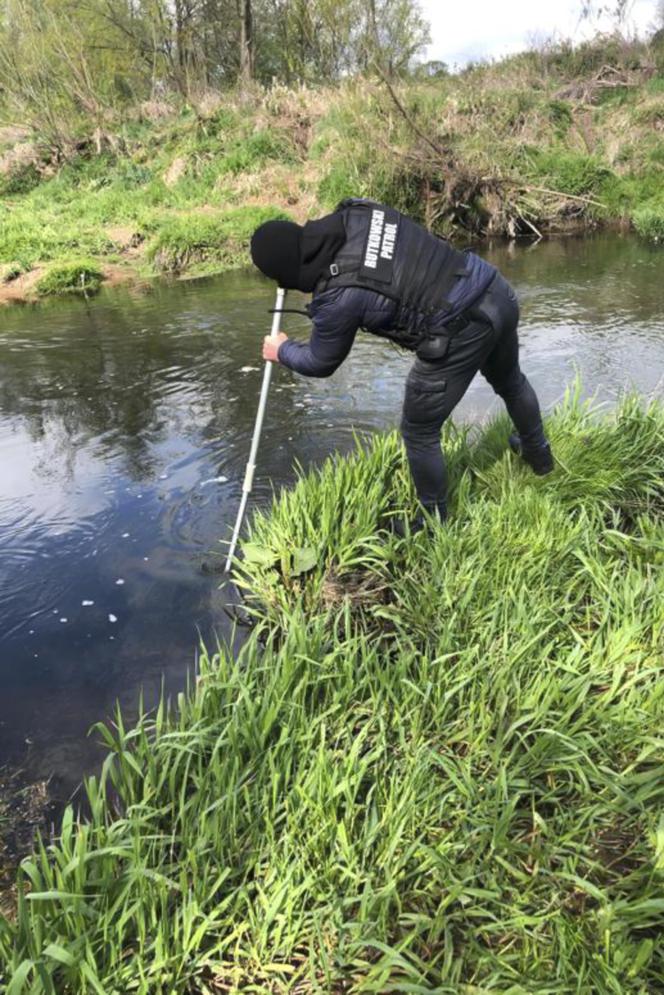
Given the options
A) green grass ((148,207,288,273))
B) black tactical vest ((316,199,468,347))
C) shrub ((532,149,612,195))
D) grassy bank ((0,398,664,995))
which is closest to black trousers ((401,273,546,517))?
black tactical vest ((316,199,468,347))

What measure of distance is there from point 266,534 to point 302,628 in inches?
43.0

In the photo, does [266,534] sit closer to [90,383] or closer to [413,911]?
[413,911]

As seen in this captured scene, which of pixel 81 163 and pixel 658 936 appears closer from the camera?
pixel 658 936

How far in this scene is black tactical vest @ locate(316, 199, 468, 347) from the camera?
305 centimetres

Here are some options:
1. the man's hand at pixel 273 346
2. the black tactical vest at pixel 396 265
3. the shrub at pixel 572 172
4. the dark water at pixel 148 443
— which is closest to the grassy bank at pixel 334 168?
the shrub at pixel 572 172

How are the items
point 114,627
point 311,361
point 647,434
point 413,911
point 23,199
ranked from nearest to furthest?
point 413,911
point 311,361
point 114,627
point 647,434
point 23,199

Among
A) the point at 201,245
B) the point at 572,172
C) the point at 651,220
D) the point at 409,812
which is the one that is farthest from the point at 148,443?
the point at 572,172

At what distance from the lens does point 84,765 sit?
278cm

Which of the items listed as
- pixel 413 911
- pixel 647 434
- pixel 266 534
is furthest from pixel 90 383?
pixel 413 911

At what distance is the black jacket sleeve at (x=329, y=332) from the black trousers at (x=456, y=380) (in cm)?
40

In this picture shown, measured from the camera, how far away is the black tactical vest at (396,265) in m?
3.05

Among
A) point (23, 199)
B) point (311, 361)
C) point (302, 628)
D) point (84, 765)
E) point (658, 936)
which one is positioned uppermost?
point (23, 199)

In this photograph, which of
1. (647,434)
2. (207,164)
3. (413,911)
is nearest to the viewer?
(413,911)

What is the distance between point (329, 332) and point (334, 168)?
14156 millimetres
